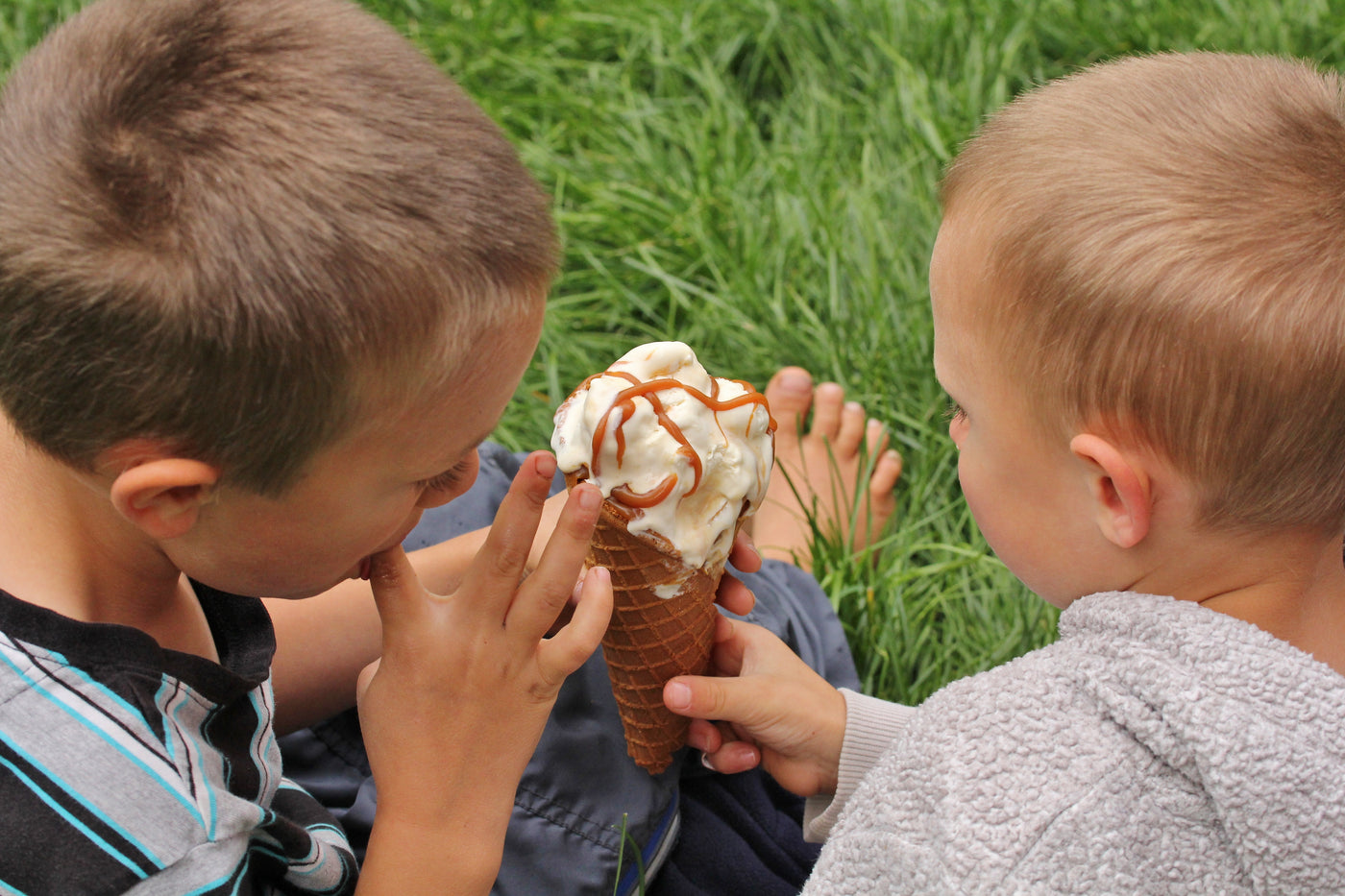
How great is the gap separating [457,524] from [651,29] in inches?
76.1

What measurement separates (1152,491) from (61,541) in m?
1.36

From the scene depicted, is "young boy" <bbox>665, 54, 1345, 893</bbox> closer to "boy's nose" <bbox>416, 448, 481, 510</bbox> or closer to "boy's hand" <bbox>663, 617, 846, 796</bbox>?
"boy's hand" <bbox>663, 617, 846, 796</bbox>

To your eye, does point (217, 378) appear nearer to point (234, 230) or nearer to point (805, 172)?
point (234, 230)

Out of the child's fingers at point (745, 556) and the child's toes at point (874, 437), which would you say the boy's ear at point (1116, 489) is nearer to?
the child's fingers at point (745, 556)

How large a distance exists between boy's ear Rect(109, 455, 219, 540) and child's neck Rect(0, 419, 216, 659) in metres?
0.09

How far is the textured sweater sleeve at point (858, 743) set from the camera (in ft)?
6.02

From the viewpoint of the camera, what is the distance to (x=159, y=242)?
112cm

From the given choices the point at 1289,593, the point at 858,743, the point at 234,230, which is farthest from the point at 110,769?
the point at 1289,593

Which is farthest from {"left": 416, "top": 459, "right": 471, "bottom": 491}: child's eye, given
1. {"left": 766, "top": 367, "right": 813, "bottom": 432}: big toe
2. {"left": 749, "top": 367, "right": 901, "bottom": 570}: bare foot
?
{"left": 766, "top": 367, "right": 813, "bottom": 432}: big toe

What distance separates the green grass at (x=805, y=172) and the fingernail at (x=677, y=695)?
0.70 metres

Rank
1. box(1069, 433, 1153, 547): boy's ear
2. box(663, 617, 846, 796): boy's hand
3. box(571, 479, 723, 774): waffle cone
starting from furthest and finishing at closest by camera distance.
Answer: box(663, 617, 846, 796): boy's hand < box(571, 479, 723, 774): waffle cone < box(1069, 433, 1153, 547): boy's ear

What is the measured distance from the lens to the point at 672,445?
156 centimetres

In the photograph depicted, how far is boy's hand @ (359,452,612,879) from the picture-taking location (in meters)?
1.54

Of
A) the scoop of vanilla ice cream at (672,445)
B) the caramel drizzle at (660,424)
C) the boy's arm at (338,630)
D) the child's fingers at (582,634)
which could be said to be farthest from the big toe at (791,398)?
the child's fingers at (582,634)
